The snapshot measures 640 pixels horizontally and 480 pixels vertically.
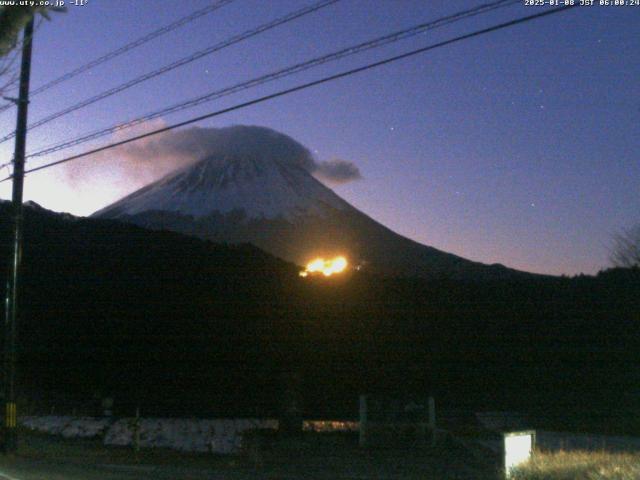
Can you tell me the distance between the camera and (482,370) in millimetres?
24406

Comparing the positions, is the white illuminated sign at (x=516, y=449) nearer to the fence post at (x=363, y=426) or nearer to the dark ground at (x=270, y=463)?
the dark ground at (x=270, y=463)

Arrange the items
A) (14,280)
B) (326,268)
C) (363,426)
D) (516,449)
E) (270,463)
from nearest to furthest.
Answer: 1. (516,449)
2. (270,463)
3. (363,426)
4. (14,280)
5. (326,268)

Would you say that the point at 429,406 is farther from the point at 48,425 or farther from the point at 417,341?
the point at 48,425

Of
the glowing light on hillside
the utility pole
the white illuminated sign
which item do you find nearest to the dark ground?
the utility pole

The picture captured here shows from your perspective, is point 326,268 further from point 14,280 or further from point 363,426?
point 14,280

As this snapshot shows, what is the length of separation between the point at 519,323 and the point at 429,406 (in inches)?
283

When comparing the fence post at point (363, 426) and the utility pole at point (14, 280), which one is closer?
the fence post at point (363, 426)

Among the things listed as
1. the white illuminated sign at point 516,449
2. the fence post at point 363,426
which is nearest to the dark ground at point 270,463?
the fence post at point 363,426

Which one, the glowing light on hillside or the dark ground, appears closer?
the dark ground

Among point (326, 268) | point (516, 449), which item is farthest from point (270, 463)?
point (326, 268)

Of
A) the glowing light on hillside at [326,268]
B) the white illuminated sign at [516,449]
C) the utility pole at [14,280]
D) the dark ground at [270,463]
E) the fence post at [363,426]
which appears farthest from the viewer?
the glowing light on hillside at [326,268]

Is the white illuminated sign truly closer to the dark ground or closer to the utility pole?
the dark ground

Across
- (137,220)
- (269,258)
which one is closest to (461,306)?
(269,258)

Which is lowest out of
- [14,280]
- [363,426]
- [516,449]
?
[363,426]
